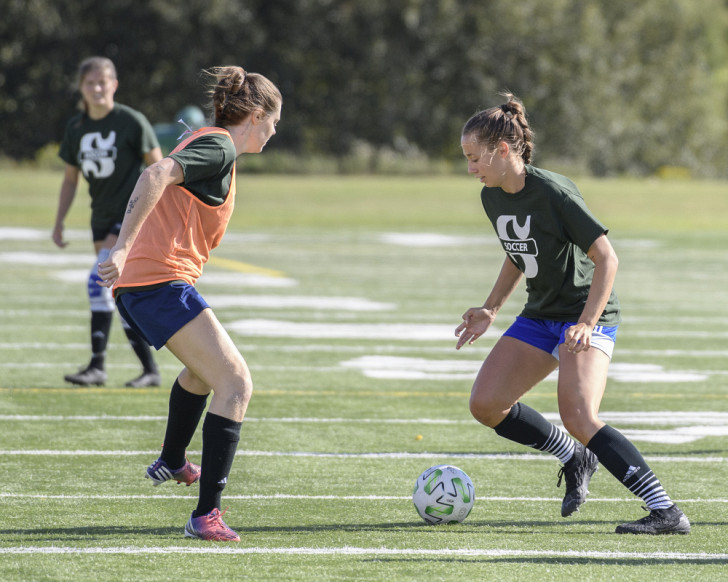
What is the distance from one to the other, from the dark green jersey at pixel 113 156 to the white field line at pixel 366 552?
4337mm

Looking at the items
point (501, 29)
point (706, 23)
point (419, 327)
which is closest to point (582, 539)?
point (419, 327)

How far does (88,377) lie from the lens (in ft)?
30.3

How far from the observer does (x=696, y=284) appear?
1789 cm

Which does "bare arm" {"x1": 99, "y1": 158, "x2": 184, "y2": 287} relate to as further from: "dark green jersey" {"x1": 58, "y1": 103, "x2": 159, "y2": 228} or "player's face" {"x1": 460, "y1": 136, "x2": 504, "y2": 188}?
"dark green jersey" {"x1": 58, "y1": 103, "x2": 159, "y2": 228}

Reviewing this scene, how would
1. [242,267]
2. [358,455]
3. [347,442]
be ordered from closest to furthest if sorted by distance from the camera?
[358,455], [347,442], [242,267]

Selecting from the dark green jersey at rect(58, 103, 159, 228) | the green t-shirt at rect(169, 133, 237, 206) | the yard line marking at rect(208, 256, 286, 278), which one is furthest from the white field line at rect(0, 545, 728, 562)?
the yard line marking at rect(208, 256, 286, 278)

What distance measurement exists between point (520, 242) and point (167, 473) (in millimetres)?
1919

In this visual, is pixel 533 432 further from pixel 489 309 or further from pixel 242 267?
pixel 242 267

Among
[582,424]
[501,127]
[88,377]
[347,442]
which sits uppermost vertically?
[501,127]

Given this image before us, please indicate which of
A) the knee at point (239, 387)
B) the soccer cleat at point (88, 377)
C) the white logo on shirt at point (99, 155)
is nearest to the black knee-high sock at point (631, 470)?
the knee at point (239, 387)

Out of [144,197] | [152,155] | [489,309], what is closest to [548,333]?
[489,309]

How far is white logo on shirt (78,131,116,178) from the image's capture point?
8.91 metres

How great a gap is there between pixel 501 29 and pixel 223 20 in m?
12.4

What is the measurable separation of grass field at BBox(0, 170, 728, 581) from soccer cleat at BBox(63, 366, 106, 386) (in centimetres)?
13
